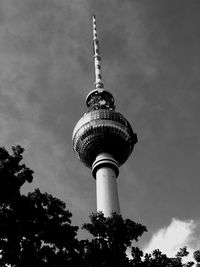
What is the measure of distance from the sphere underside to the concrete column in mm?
2585

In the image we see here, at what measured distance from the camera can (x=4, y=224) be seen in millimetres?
21859

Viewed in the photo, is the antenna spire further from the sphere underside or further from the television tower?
the sphere underside

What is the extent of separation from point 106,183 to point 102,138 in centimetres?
1001

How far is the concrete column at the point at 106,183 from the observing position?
60.5 m

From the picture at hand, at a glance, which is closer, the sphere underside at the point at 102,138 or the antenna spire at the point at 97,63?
the sphere underside at the point at 102,138

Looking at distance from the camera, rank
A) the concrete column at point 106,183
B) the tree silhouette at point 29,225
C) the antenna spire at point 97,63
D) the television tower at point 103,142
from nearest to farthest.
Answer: the tree silhouette at point 29,225
the concrete column at point 106,183
the television tower at point 103,142
the antenna spire at point 97,63

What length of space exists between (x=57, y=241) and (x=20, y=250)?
91.5 inches

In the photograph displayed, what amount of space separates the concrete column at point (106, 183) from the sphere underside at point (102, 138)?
8.48ft

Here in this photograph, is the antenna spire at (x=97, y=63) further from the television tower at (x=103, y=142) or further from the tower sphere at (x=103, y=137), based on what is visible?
the tower sphere at (x=103, y=137)

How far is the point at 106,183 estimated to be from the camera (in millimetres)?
64250

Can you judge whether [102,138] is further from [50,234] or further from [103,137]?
[50,234]

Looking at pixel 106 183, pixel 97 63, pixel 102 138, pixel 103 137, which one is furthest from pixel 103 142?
pixel 97 63

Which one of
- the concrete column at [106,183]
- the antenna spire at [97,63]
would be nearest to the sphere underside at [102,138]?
the concrete column at [106,183]

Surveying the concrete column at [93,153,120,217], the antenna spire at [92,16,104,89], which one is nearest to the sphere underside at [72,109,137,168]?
the concrete column at [93,153,120,217]
